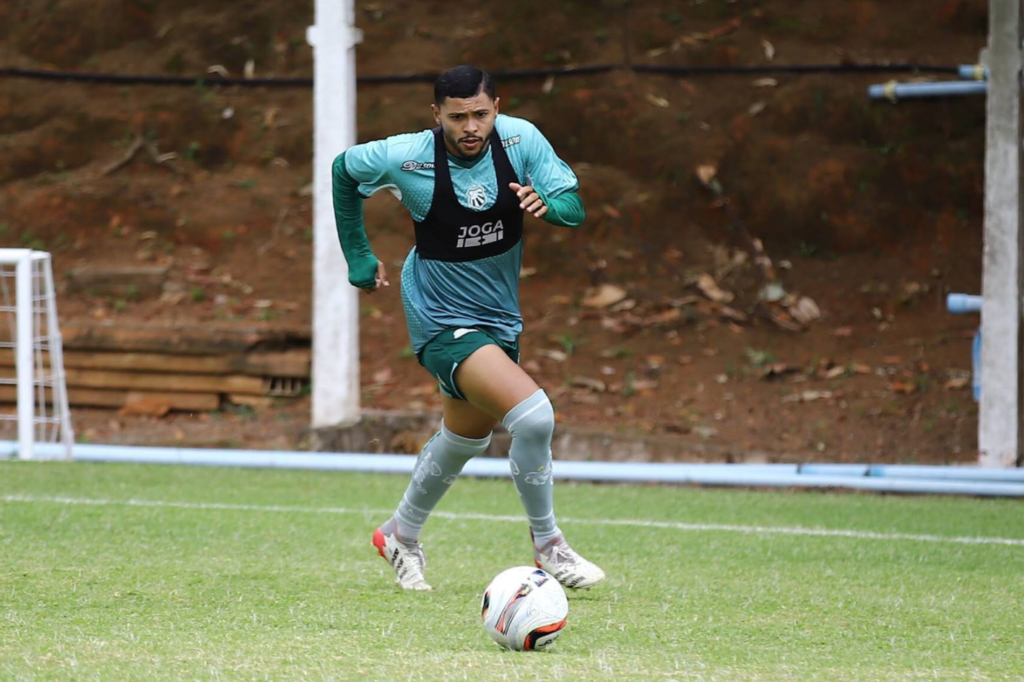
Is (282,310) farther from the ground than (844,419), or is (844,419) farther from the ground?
(282,310)

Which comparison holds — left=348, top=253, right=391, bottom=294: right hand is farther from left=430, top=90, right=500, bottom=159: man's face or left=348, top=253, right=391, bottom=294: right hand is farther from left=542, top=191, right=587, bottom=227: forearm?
left=542, top=191, right=587, bottom=227: forearm

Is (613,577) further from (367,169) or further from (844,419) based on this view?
(844,419)

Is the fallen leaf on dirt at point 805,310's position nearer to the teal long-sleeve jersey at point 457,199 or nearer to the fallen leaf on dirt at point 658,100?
the fallen leaf on dirt at point 658,100

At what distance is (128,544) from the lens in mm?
6703

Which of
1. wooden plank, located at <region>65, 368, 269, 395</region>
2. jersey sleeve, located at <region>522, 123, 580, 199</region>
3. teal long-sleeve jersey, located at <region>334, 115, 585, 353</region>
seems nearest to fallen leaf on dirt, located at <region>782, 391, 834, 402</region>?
wooden plank, located at <region>65, 368, 269, 395</region>

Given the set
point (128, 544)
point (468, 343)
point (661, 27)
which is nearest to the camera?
point (468, 343)

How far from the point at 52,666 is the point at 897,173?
38.1ft

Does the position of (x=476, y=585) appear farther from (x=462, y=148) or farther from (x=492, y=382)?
(x=462, y=148)

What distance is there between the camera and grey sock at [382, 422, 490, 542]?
5.77 metres

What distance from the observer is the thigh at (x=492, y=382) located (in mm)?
5359

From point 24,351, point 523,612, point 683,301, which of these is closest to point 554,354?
point 683,301

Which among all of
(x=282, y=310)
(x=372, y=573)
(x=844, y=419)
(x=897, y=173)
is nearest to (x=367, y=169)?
(x=372, y=573)

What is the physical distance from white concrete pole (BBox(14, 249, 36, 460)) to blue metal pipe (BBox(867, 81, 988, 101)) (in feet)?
24.1

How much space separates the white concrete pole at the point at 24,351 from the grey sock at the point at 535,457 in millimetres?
5643
